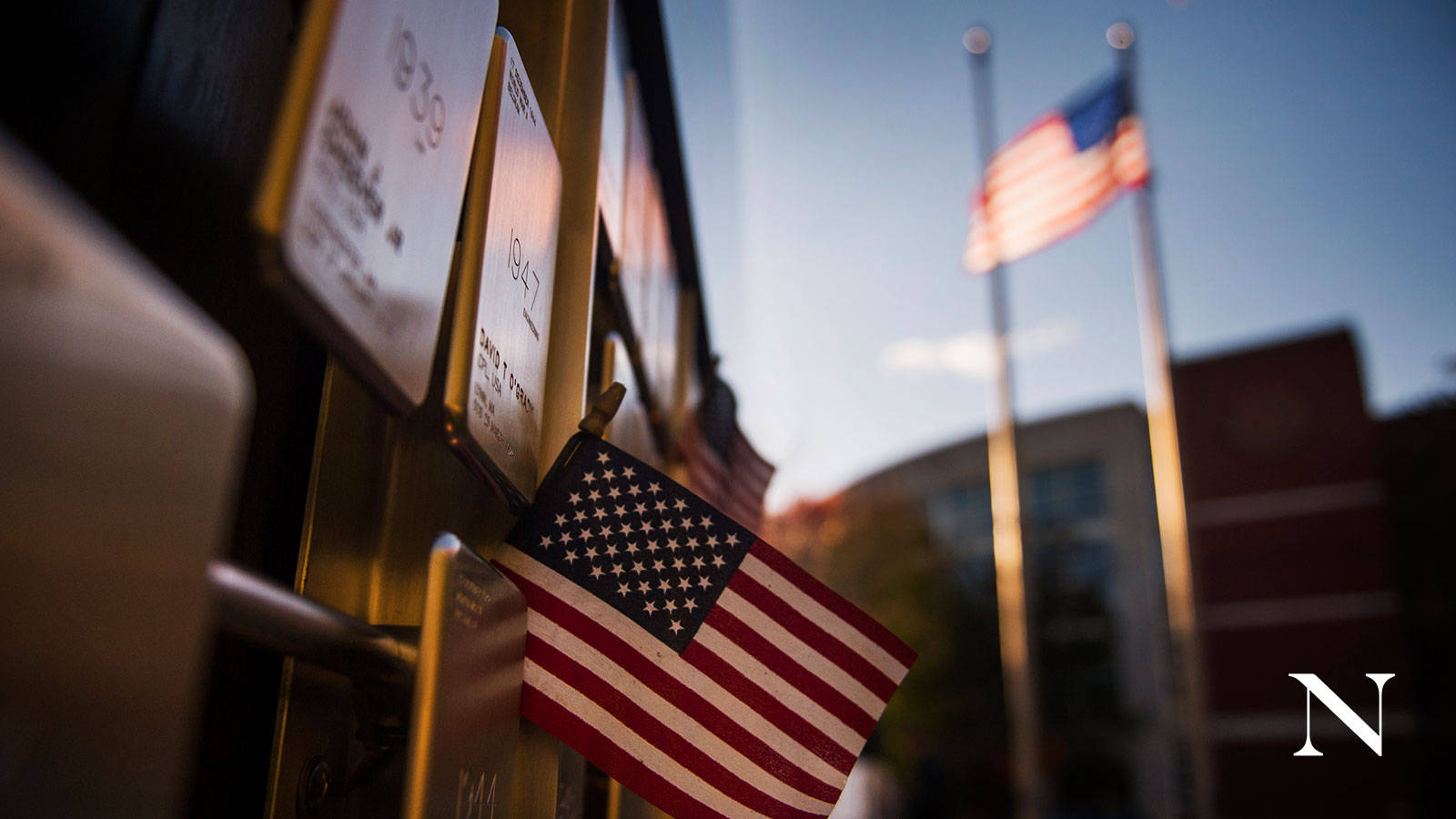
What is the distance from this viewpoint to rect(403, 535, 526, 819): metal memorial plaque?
1164 mm

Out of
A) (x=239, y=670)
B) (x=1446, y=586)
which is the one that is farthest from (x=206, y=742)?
(x=1446, y=586)

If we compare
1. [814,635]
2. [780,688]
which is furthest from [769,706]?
[814,635]

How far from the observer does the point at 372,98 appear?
1.02 metres

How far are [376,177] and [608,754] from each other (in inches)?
47.5

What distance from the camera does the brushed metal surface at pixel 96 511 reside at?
0.61 meters

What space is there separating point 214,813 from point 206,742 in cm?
11

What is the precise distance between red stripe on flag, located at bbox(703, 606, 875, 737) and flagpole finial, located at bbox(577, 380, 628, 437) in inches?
17.0

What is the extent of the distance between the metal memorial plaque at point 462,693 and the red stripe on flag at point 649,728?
0.20m

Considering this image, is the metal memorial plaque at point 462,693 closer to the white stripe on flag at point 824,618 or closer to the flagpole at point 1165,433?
the white stripe on flag at point 824,618

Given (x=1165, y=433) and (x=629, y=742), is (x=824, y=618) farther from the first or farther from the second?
(x=1165, y=433)

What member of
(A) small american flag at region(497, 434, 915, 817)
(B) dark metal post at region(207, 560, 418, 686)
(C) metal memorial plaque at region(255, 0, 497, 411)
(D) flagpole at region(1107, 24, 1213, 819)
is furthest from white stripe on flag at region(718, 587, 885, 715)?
(D) flagpole at region(1107, 24, 1213, 819)

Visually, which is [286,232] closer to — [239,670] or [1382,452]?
[239,670]

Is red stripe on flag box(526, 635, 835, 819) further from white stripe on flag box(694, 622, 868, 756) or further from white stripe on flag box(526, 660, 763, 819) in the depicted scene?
white stripe on flag box(694, 622, 868, 756)

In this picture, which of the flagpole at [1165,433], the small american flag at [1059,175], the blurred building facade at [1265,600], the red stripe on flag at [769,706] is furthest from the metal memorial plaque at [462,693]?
the blurred building facade at [1265,600]
